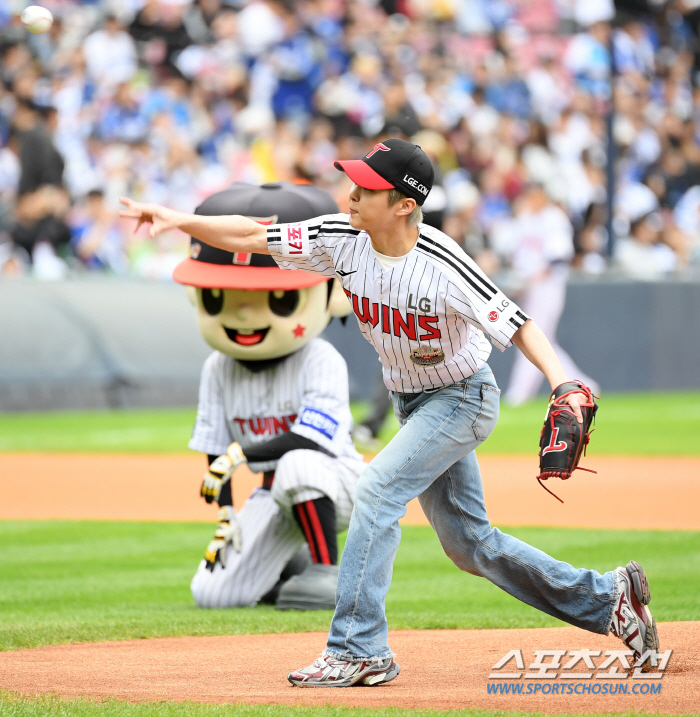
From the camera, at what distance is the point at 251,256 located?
5.98 m

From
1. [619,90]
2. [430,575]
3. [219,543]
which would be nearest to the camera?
[219,543]

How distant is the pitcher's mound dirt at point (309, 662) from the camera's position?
3826mm

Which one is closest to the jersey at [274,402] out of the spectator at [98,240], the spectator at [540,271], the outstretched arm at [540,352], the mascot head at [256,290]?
the mascot head at [256,290]

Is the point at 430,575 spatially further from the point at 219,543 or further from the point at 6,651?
the point at 6,651

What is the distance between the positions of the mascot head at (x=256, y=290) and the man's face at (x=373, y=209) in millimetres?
1711

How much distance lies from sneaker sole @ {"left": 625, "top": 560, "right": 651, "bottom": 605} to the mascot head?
2.20 m

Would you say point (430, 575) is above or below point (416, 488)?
below

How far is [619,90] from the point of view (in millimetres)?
21172

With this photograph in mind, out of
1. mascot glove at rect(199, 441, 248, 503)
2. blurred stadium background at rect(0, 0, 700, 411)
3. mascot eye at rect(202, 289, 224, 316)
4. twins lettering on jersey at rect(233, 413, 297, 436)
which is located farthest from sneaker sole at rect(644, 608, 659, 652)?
blurred stadium background at rect(0, 0, 700, 411)

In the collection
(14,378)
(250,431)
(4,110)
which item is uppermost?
(4,110)

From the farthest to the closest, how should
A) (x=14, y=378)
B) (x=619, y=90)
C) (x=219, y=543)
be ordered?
(x=619, y=90) → (x=14, y=378) → (x=219, y=543)

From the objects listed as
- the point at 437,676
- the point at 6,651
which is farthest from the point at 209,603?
the point at 437,676

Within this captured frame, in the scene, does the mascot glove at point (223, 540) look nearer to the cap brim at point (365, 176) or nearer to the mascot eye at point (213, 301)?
the mascot eye at point (213, 301)

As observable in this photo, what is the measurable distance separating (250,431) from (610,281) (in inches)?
481
